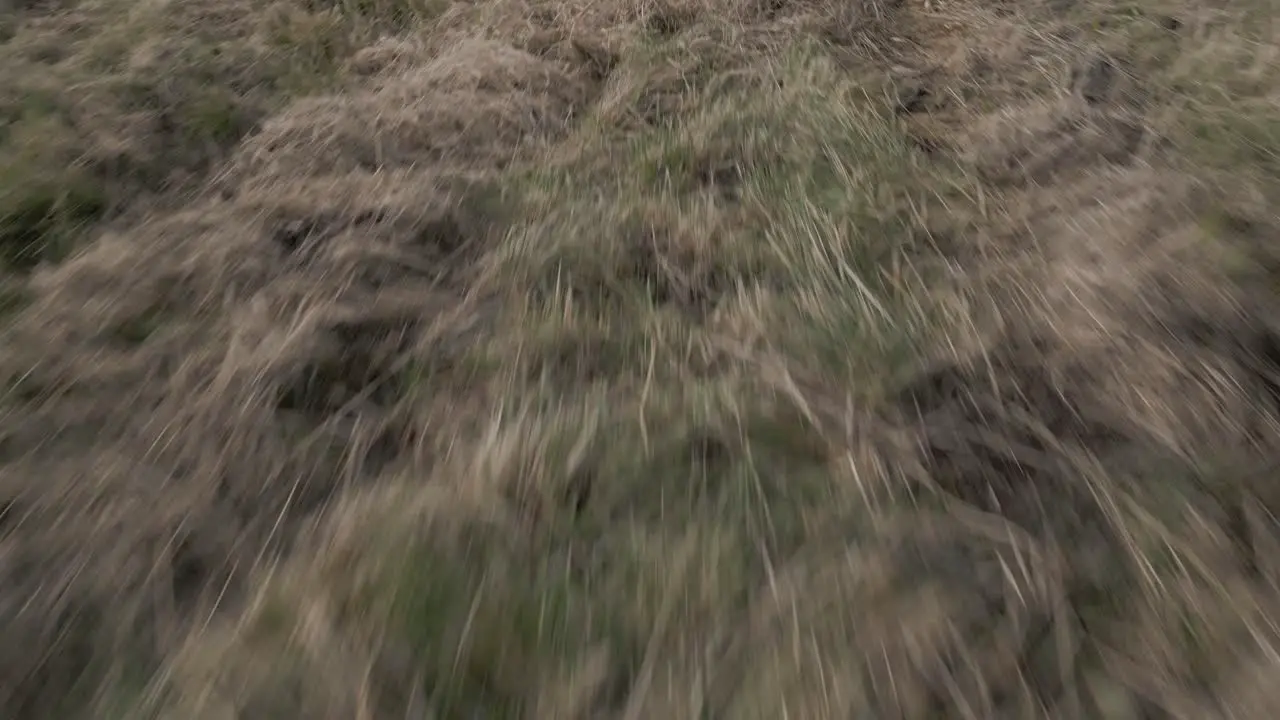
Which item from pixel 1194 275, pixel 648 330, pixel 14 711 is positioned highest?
pixel 1194 275

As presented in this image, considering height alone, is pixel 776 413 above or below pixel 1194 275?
below

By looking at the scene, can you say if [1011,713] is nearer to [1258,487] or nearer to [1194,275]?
[1258,487]

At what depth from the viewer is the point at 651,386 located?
1.50 m

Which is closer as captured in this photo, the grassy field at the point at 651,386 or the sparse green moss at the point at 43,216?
the grassy field at the point at 651,386

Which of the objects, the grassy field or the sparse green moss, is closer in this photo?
the grassy field

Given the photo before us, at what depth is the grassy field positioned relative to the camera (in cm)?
108

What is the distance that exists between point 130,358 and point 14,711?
68cm

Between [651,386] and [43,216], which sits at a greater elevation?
[43,216]

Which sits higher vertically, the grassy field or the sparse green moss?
the sparse green moss

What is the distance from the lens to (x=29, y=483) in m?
1.32

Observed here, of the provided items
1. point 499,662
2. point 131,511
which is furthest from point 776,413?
point 131,511

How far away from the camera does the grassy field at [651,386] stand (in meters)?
1.08

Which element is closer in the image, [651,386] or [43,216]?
[651,386]

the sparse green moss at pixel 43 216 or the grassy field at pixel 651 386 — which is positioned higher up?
the sparse green moss at pixel 43 216
